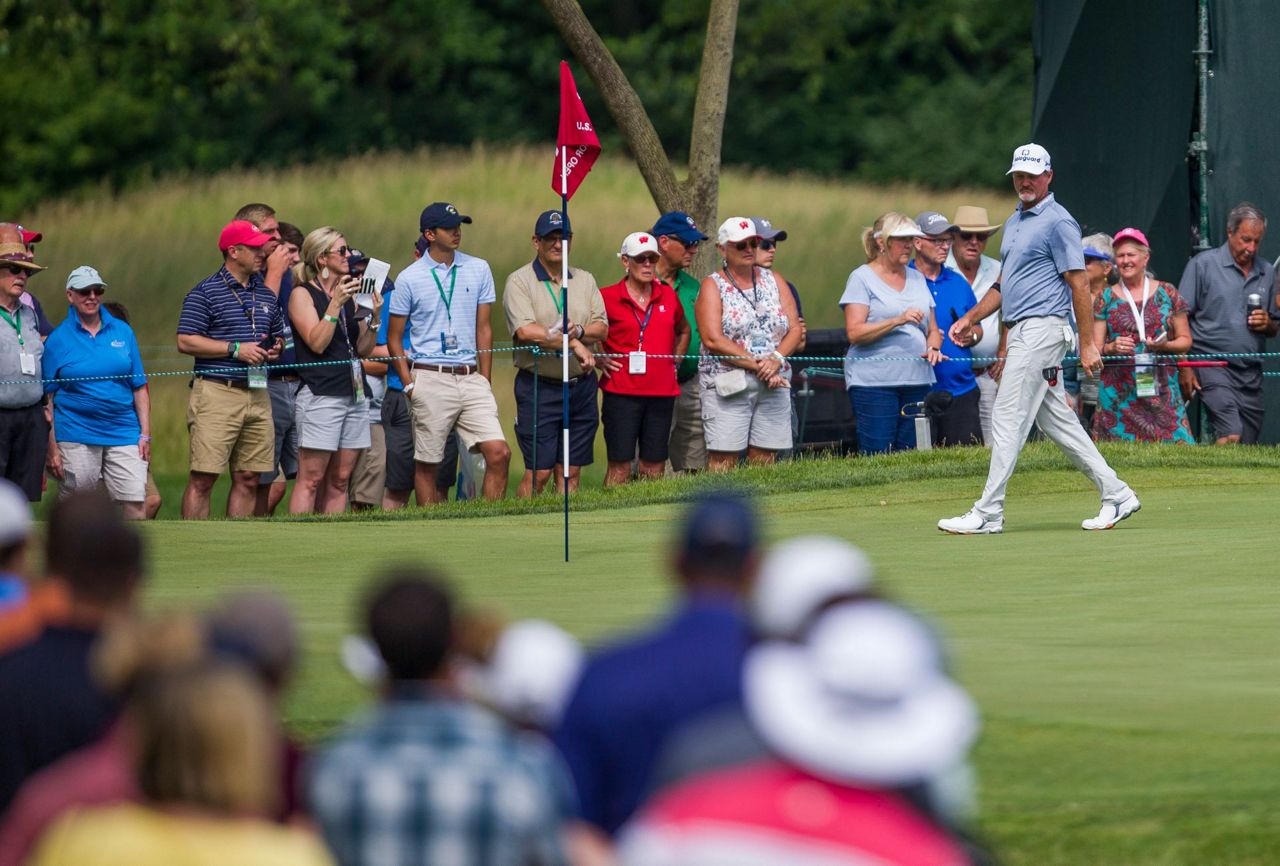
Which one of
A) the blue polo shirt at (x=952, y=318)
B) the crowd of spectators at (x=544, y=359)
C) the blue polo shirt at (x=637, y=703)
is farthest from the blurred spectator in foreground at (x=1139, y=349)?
the blue polo shirt at (x=637, y=703)

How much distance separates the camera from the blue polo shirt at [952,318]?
16.4m

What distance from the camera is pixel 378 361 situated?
16.7 metres

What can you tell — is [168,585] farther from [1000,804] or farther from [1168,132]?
[1168,132]

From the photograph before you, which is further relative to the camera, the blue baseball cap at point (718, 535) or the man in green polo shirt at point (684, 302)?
the man in green polo shirt at point (684, 302)

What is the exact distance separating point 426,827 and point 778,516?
10.2 m

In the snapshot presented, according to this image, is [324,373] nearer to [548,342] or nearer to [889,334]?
[548,342]

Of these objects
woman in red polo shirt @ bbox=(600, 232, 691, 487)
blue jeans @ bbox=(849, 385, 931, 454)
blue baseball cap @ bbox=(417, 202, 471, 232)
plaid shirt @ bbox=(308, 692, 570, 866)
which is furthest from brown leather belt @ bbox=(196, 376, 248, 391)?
plaid shirt @ bbox=(308, 692, 570, 866)

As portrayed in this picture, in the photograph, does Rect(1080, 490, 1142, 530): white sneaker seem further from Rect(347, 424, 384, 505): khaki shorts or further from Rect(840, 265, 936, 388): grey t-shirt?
Rect(347, 424, 384, 505): khaki shorts

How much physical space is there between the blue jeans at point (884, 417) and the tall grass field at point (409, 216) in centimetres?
1605

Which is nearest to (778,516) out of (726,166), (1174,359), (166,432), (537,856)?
(1174,359)

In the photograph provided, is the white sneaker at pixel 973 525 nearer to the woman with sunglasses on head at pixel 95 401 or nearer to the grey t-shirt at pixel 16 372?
the woman with sunglasses on head at pixel 95 401

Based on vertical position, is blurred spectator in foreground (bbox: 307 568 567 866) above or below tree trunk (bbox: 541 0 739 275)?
below

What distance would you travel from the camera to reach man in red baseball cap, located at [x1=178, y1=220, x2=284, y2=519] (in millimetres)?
14953

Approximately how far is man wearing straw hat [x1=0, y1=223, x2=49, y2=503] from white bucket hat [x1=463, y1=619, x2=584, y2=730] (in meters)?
10.6
